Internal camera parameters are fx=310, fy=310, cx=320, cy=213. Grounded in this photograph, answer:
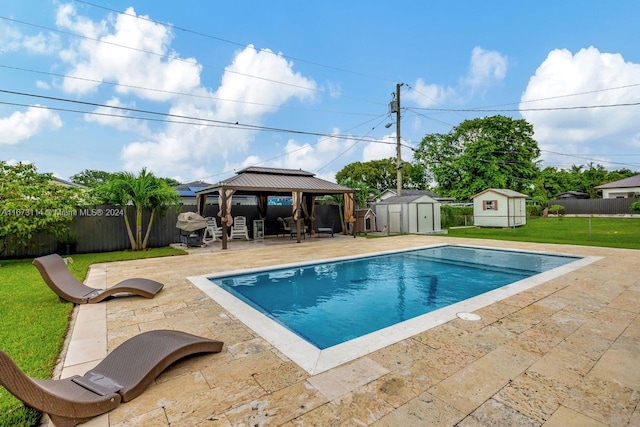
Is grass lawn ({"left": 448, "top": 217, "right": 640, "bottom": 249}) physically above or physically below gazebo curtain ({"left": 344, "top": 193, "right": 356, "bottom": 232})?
below

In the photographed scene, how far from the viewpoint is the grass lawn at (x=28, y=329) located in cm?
216

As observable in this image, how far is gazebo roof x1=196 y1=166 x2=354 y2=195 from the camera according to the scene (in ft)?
37.2

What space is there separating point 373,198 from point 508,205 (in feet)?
26.6

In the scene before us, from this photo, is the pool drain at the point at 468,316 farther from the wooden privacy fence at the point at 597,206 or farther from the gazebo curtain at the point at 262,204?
the wooden privacy fence at the point at 597,206

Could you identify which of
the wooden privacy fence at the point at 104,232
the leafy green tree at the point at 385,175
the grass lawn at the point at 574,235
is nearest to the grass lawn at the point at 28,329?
the wooden privacy fence at the point at 104,232

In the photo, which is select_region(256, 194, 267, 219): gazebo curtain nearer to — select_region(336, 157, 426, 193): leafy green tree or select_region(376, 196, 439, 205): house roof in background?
select_region(376, 196, 439, 205): house roof in background

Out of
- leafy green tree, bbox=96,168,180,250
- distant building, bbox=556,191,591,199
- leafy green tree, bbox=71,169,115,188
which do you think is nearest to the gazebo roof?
leafy green tree, bbox=96,168,180,250

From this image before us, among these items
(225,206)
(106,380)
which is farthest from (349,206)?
(106,380)

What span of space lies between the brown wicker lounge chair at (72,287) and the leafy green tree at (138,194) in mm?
5893

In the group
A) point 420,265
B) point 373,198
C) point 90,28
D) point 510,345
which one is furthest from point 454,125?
→ point 510,345

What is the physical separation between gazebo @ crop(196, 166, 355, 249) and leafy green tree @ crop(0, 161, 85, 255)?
440cm

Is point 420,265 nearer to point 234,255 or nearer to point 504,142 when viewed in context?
point 234,255

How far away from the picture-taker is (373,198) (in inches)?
853

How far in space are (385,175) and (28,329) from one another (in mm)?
40169
